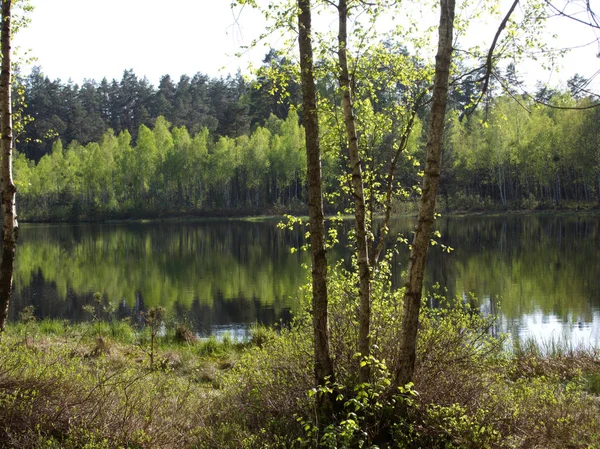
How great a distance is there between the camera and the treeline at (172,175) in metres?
Answer: 72.4

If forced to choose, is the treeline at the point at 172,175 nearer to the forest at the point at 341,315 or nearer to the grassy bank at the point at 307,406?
the forest at the point at 341,315

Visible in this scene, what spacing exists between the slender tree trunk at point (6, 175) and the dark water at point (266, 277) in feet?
22.7

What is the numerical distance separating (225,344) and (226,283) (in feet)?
38.5

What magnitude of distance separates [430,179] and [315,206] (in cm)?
119

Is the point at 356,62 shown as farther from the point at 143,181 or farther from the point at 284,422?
the point at 143,181

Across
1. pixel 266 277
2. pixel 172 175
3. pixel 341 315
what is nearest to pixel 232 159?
pixel 172 175

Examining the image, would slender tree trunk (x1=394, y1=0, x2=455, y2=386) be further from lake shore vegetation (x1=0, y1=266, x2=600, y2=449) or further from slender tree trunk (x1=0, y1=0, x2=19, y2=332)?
slender tree trunk (x1=0, y1=0, x2=19, y2=332)

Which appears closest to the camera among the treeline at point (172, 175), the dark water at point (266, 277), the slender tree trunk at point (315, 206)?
the slender tree trunk at point (315, 206)

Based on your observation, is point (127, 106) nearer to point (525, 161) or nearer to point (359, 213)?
point (525, 161)

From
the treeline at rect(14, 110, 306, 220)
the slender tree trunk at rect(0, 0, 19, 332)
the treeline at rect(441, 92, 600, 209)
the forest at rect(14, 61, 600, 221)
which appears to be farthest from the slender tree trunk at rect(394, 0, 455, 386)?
the treeline at rect(14, 110, 306, 220)

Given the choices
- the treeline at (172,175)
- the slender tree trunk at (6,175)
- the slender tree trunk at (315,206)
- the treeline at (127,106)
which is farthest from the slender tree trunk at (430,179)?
the treeline at (127,106)

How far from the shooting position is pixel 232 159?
72688 millimetres

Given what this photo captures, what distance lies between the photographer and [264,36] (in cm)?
534

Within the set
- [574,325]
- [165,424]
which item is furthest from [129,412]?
[574,325]
